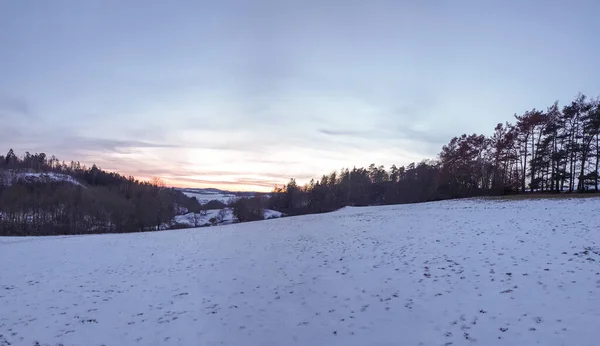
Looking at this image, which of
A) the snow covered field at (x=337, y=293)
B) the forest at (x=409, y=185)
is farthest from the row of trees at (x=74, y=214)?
the snow covered field at (x=337, y=293)

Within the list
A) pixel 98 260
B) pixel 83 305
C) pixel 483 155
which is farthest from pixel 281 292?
pixel 483 155

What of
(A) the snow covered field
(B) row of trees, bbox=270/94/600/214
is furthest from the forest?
(A) the snow covered field

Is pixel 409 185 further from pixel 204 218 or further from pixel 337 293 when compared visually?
pixel 337 293

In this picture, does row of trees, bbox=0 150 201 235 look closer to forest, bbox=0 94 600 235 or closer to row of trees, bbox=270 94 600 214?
forest, bbox=0 94 600 235

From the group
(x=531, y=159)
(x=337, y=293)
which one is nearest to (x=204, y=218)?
(x=531, y=159)

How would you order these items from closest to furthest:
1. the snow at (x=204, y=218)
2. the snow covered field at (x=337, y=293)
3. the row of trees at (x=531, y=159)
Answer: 1. the snow covered field at (x=337, y=293)
2. the row of trees at (x=531, y=159)
3. the snow at (x=204, y=218)

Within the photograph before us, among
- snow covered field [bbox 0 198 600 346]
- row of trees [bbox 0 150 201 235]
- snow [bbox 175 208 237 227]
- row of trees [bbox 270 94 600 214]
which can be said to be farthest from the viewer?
snow [bbox 175 208 237 227]

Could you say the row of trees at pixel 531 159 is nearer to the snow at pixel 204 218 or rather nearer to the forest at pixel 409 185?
the forest at pixel 409 185

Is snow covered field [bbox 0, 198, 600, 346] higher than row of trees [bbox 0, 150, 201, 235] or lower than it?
higher

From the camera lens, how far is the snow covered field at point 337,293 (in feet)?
24.1

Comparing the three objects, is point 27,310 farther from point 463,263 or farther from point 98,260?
point 463,263

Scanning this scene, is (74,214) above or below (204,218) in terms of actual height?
above

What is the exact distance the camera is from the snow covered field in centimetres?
734

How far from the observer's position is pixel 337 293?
10.1 meters
